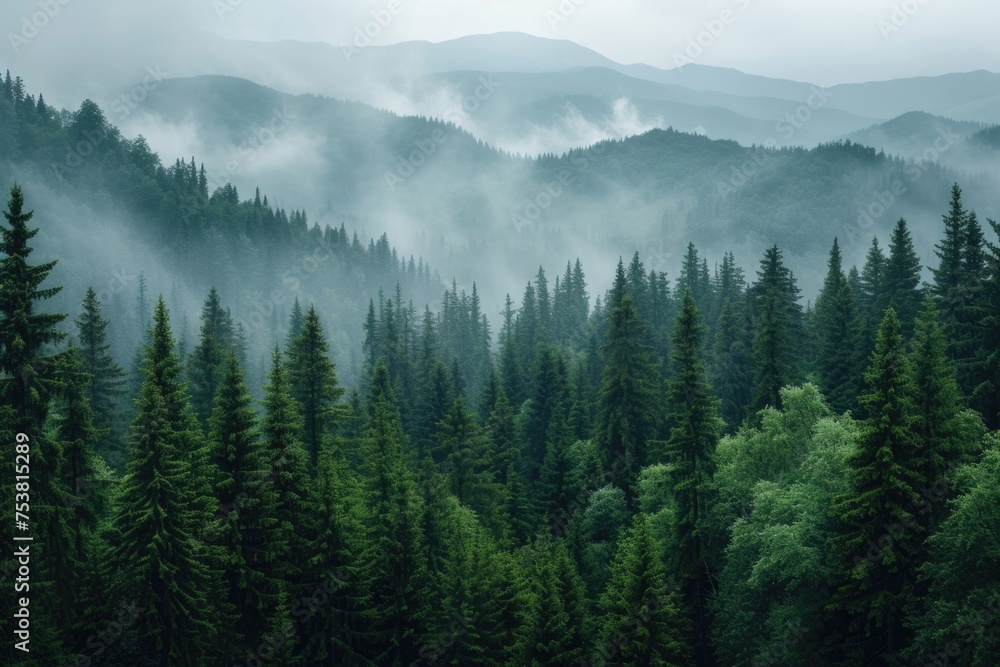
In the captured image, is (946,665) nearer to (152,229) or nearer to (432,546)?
(432,546)

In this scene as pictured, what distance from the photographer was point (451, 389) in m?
69.9

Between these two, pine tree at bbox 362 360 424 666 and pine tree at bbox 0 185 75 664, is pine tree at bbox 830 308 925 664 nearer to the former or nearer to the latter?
pine tree at bbox 362 360 424 666

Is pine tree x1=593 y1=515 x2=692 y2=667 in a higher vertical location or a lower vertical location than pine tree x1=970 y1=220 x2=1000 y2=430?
lower

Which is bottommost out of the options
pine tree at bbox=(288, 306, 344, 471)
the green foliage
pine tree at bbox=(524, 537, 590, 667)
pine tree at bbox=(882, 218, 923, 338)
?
pine tree at bbox=(524, 537, 590, 667)

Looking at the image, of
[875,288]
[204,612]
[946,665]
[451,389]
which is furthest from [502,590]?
[875,288]

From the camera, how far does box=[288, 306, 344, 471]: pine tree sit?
131ft

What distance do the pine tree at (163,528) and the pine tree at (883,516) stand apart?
2414cm

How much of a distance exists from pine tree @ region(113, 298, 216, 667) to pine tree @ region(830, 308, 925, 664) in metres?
24.1

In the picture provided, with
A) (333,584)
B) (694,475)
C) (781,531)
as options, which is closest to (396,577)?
(333,584)

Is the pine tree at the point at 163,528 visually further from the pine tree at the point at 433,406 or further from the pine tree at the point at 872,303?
the pine tree at the point at 872,303

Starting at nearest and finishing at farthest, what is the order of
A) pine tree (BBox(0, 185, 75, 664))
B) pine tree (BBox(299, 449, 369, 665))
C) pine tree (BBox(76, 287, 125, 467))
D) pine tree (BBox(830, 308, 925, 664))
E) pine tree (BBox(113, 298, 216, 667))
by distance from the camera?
pine tree (BBox(0, 185, 75, 664)), pine tree (BBox(113, 298, 216, 667)), pine tree (BBox(830, 308, 925, 664)), pine tree (BBox(299, 449, 369, 665)), pine tree (BBox(76, 287, 125, 467))

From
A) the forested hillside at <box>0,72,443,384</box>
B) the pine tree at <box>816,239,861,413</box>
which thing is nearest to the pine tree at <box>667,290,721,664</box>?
the pine tree at <box>816,239,861,413</box>

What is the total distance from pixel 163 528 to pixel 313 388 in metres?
14.5

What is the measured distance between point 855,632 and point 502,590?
14.8 m
